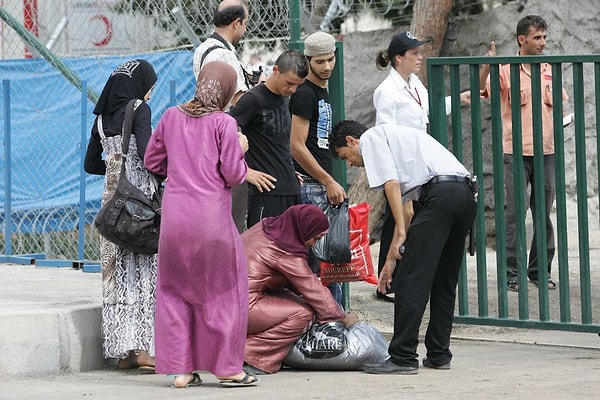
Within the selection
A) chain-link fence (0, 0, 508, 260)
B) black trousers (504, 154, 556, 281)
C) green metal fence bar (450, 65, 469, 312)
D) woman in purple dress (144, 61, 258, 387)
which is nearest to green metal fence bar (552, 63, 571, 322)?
green metal fence bar (450, 65, 469, 312)

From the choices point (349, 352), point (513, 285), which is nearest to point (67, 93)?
point (513, 285)

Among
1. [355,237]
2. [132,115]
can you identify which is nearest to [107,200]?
[132,115]

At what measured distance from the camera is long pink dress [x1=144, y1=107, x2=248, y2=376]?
6.01 m

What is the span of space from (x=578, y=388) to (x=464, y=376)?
64 cm

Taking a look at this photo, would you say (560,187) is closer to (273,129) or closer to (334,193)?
(334,193)

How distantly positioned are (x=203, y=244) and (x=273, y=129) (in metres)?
1.20

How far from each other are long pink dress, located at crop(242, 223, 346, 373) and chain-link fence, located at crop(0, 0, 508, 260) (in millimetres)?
2716

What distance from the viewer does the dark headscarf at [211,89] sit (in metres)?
6.05

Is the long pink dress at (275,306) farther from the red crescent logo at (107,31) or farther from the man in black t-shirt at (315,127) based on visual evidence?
the red crescent logo at (107,31)

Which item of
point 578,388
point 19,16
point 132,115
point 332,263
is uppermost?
point 19,16

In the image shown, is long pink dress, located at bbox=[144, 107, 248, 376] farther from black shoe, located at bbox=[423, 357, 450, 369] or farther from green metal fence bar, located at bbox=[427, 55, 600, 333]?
green metal fence bar, located at bbox=[427, 55, 600, 333]

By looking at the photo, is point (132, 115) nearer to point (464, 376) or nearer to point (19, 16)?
point (464, 376)

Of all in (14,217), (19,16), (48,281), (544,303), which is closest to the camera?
(544,303)

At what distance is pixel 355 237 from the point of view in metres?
7.38
